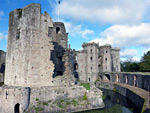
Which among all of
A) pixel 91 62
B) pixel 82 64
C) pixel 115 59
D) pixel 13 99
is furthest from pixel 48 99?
pixel 115 59

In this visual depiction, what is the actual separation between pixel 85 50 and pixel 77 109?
81.9ft

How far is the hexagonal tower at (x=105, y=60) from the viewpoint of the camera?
37.7m

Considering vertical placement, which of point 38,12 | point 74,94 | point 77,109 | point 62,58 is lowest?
point 77,109

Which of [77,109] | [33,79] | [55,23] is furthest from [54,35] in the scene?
[77,109]

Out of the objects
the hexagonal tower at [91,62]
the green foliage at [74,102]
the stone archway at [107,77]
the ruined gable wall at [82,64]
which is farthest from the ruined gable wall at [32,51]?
the stone archway at [107,77]

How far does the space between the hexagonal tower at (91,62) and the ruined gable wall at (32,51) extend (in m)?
23.9

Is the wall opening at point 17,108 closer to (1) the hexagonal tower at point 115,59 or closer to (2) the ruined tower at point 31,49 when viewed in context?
(2) the ruined tower at point 31,49

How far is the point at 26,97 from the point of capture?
10.5m

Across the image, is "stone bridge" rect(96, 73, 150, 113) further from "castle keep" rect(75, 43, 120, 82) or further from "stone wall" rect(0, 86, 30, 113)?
"stone wall" rect(0, 86, 30, 113)

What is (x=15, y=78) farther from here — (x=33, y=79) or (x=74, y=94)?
(x=74, y=94)

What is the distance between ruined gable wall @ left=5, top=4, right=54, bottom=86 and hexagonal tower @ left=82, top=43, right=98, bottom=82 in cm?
2387

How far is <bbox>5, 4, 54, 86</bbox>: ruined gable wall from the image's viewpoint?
11562mm

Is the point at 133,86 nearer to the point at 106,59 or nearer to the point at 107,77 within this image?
the point at 107,77

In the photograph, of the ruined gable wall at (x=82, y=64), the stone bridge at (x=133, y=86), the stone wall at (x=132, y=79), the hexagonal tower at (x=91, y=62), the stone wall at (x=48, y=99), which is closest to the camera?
the stone wall at (x=48, y=99)
